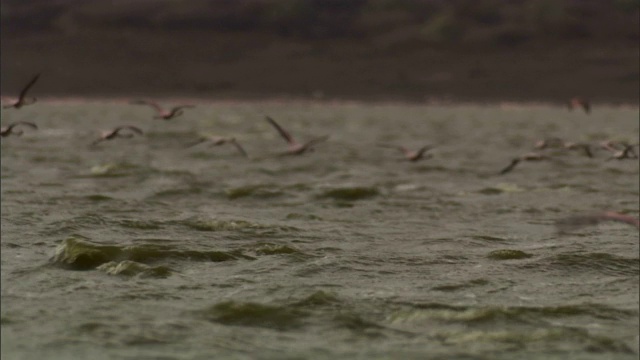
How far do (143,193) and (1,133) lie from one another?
3.83 meters

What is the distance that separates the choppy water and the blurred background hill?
237 feet

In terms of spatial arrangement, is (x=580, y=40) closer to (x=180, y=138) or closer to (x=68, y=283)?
(x=180, y=138)

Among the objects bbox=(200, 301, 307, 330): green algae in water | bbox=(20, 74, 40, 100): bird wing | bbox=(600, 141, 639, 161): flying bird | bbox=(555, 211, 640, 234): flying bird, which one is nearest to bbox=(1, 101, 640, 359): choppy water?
bbox=(200, 301, 307, 330): green algae in water

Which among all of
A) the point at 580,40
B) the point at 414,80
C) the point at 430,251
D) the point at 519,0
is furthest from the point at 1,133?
the point at 519,0

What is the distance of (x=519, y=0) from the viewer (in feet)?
375

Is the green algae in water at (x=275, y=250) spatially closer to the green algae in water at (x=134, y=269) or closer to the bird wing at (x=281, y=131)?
the green algae in water at (x=134, y=269)

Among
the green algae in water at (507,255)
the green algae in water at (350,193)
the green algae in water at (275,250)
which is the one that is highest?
the green algae in water at (507,255)

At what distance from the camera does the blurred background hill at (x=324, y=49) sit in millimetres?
99250

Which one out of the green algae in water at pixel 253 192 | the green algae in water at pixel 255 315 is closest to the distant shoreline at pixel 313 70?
the green algae in water at pixel 253 192

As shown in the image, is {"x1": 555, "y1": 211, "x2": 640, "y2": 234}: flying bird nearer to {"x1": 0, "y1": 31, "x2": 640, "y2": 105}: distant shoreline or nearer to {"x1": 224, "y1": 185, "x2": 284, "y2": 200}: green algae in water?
{"x1": 224, "y1": 185, "x2": 284, "y2": 200}: green algae in water

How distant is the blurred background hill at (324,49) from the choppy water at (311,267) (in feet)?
237

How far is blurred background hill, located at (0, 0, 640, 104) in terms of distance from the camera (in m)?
99.2

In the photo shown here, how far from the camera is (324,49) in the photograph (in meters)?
107

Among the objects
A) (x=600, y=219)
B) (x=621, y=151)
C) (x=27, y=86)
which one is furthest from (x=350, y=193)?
(x=600, y=219)
